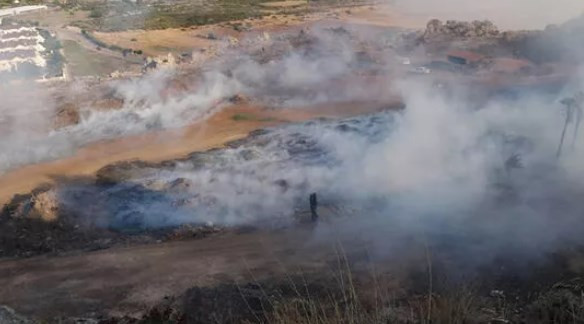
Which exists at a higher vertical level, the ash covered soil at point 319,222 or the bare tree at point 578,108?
the bare tree at point 578,108

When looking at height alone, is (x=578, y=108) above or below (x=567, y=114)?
above

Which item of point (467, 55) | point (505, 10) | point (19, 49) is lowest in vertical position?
point (467, 55)

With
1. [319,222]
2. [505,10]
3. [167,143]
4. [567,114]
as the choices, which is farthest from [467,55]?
[319,222]

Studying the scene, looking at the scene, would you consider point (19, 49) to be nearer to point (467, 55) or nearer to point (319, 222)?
point (467, 55)

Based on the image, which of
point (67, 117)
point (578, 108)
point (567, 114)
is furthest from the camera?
point (67, 117)

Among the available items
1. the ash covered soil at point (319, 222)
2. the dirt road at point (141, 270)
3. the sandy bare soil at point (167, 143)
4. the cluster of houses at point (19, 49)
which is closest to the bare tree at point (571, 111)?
the ash covered soil at point (319, 222)

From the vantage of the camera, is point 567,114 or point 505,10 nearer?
point 567,114

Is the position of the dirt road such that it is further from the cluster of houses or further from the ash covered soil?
the cluster of houses

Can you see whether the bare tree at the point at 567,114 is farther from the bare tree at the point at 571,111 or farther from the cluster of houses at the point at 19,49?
the cluster of houses at the point at 19,49

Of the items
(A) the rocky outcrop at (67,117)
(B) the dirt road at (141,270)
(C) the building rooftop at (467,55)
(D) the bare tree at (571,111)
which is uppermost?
(D) the bare tree at (571,111)

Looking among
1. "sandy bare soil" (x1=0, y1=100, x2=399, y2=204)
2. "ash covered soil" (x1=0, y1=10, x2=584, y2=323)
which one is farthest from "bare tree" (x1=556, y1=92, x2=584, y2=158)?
"sandy bare soil" (x1=0, y1=100, x2=399, y2=204)

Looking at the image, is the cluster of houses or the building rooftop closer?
the cluster of houses

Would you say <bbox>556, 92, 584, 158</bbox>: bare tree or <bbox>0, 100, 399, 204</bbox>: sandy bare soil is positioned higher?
<bbox>556, 92, 584, 158</bbox>: bare tree

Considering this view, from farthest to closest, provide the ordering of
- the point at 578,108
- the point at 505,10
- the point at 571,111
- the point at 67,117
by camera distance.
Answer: the point at 505,10
the point at 67,117
the point at 571,111
the point at 578,108
